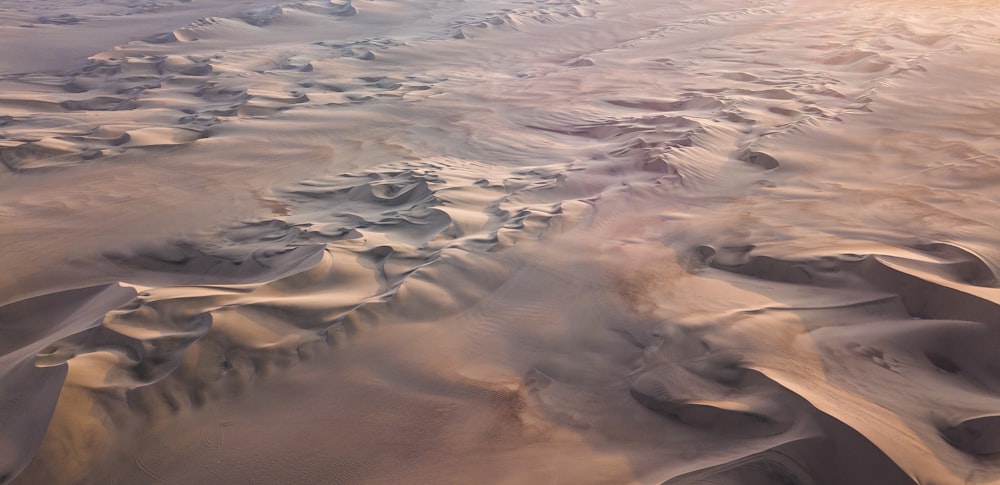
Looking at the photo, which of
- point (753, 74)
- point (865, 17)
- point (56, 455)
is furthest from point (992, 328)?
point (865, 17)

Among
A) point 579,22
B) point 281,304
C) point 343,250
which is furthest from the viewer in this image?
point 579,22

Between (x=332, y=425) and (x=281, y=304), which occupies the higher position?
(x=281, y=304)

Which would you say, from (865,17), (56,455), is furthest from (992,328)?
(865,17)

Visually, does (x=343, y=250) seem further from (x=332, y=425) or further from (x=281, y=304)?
(x=332, y=425)

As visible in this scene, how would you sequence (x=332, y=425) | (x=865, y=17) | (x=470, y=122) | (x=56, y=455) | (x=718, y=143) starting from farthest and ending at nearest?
(x=865, y=17) → (x=470, y=122) → (x=718, y=143) → (x=332, y=425) → (x=56, y=455)

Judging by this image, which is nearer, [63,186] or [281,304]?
[281,304]

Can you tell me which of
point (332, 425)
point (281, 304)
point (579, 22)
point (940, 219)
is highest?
point (579, 22)

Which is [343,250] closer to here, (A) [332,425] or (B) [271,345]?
(B) [271,345]
